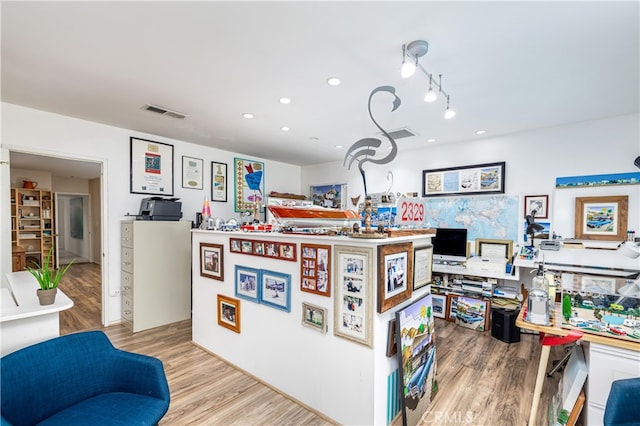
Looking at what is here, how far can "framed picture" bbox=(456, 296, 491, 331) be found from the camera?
3.64m

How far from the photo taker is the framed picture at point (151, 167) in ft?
12.9

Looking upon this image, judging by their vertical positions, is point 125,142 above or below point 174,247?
above

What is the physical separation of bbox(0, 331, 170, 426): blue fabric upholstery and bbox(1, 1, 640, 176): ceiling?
187 centimetres

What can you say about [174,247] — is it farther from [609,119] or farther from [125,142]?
[609,119]

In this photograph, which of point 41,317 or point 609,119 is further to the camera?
point 609,119

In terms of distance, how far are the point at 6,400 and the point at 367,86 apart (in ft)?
9.56

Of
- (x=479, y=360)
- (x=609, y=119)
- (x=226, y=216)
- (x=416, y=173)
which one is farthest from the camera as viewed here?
(x=226, y=216)

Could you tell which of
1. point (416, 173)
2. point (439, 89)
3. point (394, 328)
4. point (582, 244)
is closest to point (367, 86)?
point (439, 89)

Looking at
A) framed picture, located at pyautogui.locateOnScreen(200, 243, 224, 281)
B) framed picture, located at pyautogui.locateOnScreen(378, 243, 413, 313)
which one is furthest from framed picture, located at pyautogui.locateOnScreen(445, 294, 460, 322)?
framed picture, located at pyautogui.locateOnScreen(200, 243, 224, 281)

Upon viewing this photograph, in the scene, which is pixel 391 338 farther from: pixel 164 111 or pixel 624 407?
pixel 164 111

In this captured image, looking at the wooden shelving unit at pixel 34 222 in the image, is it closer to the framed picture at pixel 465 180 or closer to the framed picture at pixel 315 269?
the framed picture at pixel 315 269

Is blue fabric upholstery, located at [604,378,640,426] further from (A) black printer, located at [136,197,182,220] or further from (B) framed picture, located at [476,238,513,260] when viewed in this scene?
(A) black printer, located at [136,197,182,220]

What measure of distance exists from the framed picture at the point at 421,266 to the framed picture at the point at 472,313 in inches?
71.1

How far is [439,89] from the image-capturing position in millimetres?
2492
